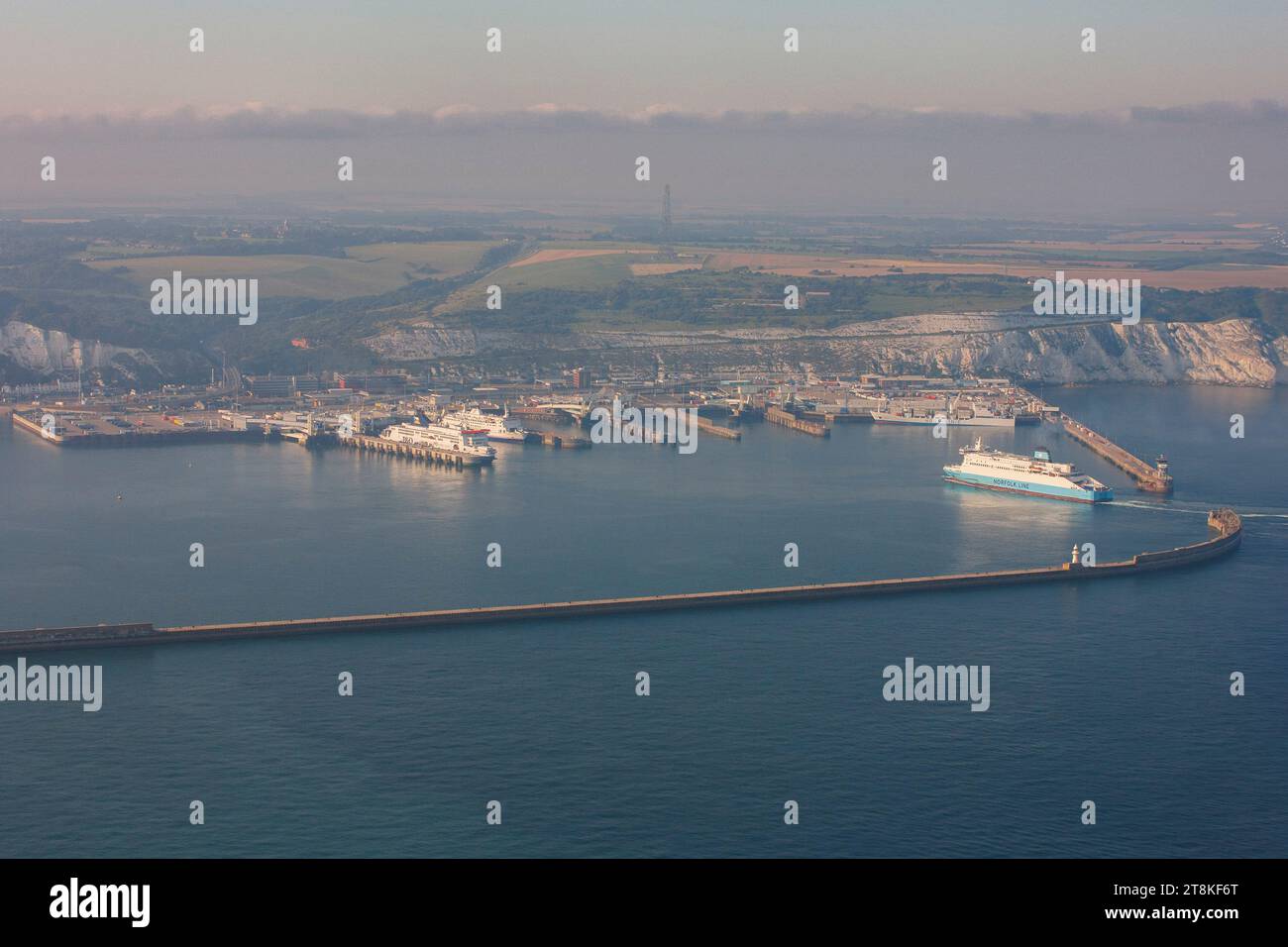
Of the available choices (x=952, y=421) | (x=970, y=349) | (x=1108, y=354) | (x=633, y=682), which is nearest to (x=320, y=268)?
(x=970, y=349)

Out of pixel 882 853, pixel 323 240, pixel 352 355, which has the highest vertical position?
pixel 323 240

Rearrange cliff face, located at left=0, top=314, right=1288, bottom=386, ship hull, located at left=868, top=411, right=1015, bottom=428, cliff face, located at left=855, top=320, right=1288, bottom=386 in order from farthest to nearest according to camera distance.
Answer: cliff face, located at left=855, top=320, right=1288, bottom=386 → cliff face, located at left=0, top=314, right=1288, bottom=386 → ship hull, located at left=868, top=411, right=1015, bottom=428

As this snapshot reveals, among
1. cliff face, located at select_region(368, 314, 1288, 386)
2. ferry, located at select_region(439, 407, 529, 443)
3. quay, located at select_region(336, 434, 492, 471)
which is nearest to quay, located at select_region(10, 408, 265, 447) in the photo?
quay, located at select_region(336, 434, 492, 471)

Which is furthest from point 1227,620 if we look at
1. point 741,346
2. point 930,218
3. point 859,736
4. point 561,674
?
point 930,218

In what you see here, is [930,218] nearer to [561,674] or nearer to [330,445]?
[330,445]

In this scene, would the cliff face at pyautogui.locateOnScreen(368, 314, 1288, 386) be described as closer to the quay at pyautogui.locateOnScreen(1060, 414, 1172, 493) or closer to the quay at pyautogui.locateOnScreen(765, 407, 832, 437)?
the quay at pyautogui.locateOnScreen(765, 407, 832, 437)

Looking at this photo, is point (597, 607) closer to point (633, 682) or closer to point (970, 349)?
point (633, 682)
